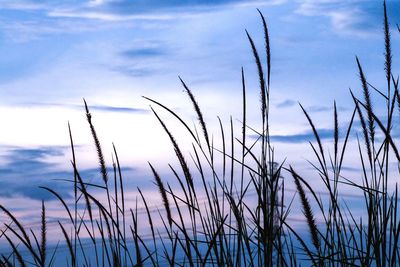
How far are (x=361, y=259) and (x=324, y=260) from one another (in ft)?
0.74

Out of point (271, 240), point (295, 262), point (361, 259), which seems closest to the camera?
point (271, 240)

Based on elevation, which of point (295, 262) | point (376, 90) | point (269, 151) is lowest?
point (295, 262)

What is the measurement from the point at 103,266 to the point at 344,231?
1247 millimetres

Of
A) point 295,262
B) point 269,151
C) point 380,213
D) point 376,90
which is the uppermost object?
point 376,90

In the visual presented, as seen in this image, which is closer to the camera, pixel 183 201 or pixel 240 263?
pixel 240 263

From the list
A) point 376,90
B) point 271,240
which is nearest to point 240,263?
point 271,240

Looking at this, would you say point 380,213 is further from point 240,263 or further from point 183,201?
point 183,201

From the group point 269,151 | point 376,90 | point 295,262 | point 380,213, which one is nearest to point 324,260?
point 295,262

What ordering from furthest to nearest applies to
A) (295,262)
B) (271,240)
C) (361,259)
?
(295,262) → (361,259) → (271,240)

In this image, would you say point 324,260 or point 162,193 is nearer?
point 162,193

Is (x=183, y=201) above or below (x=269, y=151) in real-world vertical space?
below

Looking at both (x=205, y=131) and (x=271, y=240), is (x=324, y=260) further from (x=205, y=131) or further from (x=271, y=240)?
(x=205, y=131)

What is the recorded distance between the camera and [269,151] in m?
3.02

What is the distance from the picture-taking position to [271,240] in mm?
2789
